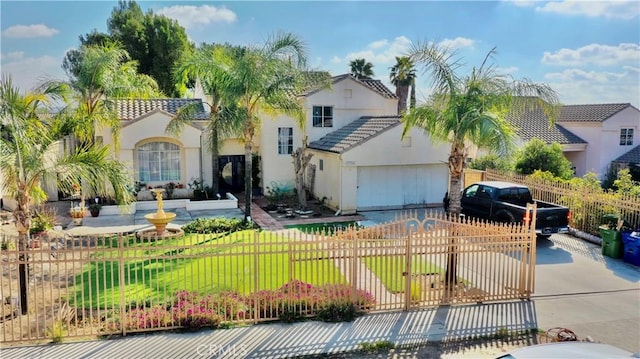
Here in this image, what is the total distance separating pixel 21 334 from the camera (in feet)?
27.5

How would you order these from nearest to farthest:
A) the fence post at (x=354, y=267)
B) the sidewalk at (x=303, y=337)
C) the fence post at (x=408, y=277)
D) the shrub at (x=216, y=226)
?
the sidewalk at (x=303, y=337) < the fence post at (x=354, y=267) < the fence post at (x=408, y=277) < the shrub at (x=216, y=226)

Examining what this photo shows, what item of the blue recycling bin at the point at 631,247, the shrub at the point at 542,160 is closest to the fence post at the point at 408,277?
the blue recycling bin at the point at 631,247

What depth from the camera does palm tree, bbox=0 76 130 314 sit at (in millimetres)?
9297

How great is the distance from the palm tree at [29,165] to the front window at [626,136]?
3324cm

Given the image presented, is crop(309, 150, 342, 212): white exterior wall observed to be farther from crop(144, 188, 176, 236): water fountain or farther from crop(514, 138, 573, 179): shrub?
crop(514, 138, 573, 179): shrub

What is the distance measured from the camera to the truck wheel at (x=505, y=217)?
16250mm

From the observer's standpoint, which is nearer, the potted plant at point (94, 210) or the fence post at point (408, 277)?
the fence post at point (408, 277)

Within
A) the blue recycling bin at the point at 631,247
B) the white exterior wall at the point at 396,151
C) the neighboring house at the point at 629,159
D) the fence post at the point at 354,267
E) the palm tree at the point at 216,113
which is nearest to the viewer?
the fence post at the point at 354,267

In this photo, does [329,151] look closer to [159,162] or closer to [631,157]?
[159,162]

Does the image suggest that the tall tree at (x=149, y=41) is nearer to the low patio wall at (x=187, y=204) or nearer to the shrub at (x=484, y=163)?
the low patio wall at (x=187, y=204)

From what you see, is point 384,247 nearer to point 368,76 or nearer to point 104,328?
point 104,328

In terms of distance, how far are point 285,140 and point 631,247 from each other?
16.4 metres

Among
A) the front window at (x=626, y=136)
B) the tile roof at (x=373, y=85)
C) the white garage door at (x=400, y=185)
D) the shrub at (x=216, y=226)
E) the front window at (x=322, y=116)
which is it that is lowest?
the shrub at (x=216, y=226)

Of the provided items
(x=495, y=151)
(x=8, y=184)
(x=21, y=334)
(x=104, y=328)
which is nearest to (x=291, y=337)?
(x=104, y=328)
